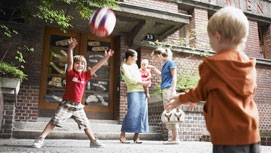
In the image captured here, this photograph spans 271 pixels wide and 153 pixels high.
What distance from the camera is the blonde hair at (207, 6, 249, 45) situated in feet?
5.49

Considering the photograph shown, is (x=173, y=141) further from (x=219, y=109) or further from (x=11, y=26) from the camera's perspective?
(x=11, y=26)

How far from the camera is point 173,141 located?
4996 mm

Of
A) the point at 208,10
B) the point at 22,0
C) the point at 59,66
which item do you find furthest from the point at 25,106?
the point at 208,10

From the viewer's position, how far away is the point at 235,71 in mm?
1649

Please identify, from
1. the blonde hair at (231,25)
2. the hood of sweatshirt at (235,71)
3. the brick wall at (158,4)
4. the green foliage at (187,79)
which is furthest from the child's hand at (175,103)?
the brick wall at (158,4)

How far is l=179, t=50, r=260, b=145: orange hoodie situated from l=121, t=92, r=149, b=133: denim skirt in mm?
3326

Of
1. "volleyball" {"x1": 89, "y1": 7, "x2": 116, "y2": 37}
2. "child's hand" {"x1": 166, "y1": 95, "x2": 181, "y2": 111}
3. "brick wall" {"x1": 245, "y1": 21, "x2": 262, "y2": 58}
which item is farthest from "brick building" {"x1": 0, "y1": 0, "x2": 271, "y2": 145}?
"child's hand" {"x1": 166, "y1": 95, "x2": 181, "y2": 111}

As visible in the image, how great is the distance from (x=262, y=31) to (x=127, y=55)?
9.83 metres

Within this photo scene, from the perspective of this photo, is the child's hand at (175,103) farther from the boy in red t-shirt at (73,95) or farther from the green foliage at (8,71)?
the green foliage at (8,71)

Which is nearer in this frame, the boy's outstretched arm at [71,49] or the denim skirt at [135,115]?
the boy's outstretched arm at [71,49]

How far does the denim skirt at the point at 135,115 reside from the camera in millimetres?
4965

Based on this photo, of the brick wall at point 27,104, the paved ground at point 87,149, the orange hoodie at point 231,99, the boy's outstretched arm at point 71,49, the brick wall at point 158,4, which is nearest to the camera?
the orange hoodie at point 231,99

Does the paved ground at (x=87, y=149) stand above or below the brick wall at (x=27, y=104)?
below

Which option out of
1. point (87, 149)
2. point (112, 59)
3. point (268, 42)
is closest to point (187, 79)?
point (112, 59)
